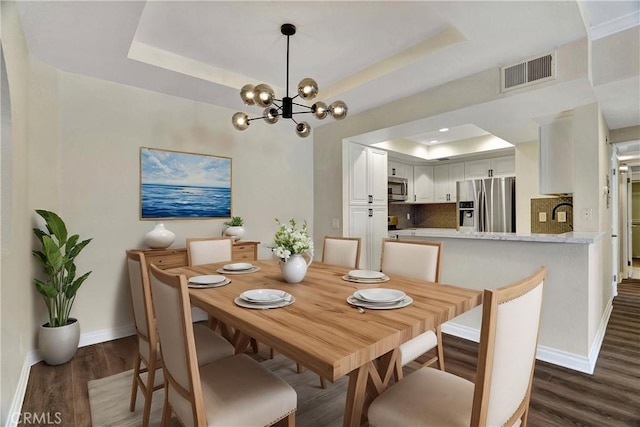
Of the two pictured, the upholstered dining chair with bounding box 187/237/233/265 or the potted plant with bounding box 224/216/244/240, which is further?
the potted plant with bounding box 224/216/244/240

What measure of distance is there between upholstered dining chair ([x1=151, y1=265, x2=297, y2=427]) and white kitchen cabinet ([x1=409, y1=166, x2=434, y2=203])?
542 cm

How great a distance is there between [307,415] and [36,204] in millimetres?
2659

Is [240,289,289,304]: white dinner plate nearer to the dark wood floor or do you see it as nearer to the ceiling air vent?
the dark wood floor

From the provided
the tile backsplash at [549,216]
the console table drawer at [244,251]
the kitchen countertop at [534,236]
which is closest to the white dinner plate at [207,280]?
the console table drawer at [244,251]

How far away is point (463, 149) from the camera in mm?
5539

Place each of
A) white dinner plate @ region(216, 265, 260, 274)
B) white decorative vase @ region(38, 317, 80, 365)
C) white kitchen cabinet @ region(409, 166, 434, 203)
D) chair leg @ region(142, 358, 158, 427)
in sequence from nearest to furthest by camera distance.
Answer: chair leg @ region(142, 358, 158, 427)
white dinner plate @ region(216, 265, 260, 274)
white decorative vase @ region(38, 317, 80, 365)
white kitchen cabinet @ region(409, 166, 434, 203)

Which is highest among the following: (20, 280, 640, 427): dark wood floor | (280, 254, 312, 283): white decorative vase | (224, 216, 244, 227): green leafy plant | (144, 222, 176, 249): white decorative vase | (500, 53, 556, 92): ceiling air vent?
(500, 53, 556, 92): ceiling air vent

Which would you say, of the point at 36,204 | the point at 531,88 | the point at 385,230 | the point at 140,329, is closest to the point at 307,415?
the point at 140,329

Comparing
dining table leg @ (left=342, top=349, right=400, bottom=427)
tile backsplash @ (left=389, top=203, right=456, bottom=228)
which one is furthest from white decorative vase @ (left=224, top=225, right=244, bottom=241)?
tile backsplash @ (left=389, top=203, right=456, bottom=228)

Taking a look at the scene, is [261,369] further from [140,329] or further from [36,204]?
[36,204]

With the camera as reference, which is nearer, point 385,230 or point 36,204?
point 36,204

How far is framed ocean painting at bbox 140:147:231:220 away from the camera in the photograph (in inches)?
128

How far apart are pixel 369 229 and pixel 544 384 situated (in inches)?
108

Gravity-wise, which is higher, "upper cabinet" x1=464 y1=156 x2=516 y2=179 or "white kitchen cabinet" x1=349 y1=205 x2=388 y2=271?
"upper cabinet" x1=464 y1=156 x2=516 y2=179
